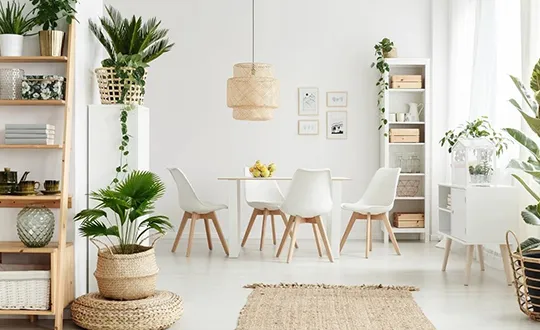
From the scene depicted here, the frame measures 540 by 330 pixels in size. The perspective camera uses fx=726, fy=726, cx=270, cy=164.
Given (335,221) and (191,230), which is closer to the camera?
(335,221)

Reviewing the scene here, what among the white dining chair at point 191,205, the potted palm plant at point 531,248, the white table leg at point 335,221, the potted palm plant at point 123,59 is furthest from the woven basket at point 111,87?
the white table leg at point 335,221

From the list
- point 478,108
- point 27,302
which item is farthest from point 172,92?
point 27,302

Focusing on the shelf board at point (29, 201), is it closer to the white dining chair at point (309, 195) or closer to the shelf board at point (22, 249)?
the shelf board at point (22, 249)

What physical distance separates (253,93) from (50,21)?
279 cm

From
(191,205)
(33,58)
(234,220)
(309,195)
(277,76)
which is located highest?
(277,76)

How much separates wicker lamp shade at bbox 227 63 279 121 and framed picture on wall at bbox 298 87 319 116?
4.53 feet

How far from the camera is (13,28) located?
166 inches

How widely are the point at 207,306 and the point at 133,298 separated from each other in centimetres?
65

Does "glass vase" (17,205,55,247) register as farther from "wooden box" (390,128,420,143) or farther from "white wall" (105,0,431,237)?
"wooden box" (390,128,420,143)

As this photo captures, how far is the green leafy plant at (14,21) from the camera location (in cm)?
420

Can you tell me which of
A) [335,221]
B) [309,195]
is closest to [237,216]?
[309,195]

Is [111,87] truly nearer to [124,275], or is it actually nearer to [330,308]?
[124,275]

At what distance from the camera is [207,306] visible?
4594 mm

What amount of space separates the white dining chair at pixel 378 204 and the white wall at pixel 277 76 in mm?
860
